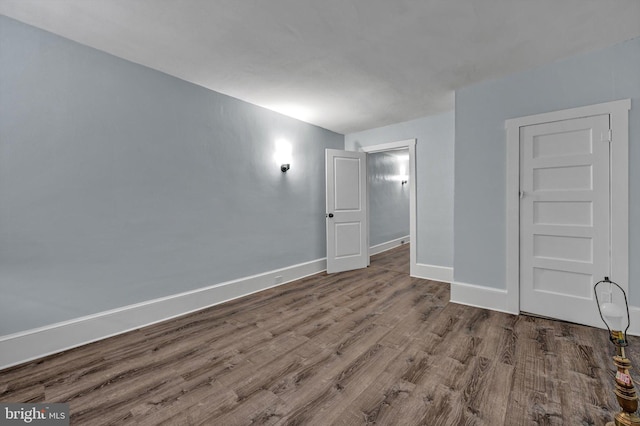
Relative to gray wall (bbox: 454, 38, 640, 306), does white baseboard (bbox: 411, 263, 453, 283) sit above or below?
below

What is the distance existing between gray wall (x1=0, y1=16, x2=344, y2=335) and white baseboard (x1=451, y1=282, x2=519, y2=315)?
250cm

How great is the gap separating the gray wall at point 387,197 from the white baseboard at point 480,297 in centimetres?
297

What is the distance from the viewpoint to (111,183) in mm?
2404

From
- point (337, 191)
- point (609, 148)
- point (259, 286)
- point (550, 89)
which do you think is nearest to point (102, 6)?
point (259, 286)

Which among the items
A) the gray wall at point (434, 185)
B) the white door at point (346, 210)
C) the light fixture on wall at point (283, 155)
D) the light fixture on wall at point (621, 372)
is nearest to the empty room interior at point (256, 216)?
the light fixture on wall at point (621, 372)

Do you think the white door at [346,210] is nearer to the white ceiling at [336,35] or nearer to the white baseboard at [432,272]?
the white baseboard at [432,272]

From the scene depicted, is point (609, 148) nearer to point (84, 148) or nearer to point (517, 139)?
point (517, 139)

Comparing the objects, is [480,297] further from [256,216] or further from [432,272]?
[256,216]

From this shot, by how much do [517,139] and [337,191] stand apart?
8.25ft

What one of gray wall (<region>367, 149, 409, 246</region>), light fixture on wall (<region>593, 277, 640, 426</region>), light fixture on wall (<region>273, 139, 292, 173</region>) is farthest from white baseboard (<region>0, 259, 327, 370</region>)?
gray wall (<region>367, 149, 409, 246</region>)

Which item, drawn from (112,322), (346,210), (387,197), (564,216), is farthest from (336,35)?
(387,197)

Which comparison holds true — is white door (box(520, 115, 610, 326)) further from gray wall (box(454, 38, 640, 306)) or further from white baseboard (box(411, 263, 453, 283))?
white baseboard (box(411, 263, 453, 283))

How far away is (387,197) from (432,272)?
298 centimetres

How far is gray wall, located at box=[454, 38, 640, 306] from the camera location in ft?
7.38
